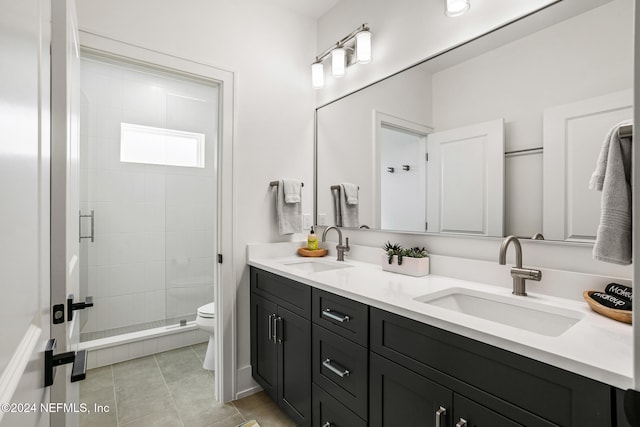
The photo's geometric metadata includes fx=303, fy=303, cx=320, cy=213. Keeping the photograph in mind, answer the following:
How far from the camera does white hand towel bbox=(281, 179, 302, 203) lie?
2193 mm

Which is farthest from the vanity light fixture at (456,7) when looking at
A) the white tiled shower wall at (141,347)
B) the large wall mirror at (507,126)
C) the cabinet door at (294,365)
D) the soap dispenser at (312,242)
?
the white tiled shower wall at (141,347)

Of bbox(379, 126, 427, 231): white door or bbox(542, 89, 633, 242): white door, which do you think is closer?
bbox(542, 89, 633, 242): white door

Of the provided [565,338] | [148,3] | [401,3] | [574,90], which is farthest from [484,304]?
[148,3]

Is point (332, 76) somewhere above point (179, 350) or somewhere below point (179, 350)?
above

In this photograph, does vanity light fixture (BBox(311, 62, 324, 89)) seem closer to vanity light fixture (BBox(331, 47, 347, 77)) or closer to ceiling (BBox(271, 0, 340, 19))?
vanity light fixture (BBox(331, 47, 347, 77))

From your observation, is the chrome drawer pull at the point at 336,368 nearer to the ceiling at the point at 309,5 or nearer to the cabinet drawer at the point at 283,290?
the cabinet drawer at the point at 283,290

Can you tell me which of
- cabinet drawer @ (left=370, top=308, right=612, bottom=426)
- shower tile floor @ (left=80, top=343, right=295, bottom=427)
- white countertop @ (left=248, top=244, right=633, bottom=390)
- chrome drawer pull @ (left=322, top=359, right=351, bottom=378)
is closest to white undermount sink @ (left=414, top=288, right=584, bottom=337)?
white countertop @ (left=248, top=244, right=633, bottom=390)

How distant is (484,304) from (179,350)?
103 inches

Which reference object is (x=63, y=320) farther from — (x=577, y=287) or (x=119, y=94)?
(x=119, y=94)

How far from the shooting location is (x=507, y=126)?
1.33 metres

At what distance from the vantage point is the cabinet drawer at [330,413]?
50.1 inches

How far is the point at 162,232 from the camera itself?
9.64ft

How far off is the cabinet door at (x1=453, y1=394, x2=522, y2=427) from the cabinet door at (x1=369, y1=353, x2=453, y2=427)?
23 mm

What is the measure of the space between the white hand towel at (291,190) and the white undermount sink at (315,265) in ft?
1.46
